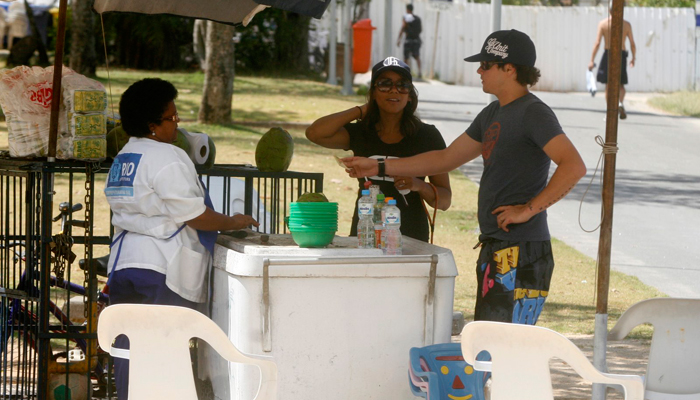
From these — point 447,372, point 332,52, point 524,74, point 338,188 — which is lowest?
point 338,188

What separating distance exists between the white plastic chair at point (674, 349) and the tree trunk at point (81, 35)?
16226 mm

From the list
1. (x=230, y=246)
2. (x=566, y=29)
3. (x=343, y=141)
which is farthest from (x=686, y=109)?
(x=230, y=246)

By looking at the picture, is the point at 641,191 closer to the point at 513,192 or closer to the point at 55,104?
the point at 513,192

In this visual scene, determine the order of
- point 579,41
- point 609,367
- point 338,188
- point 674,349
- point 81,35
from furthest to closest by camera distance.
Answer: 1. point 579,41
2. point 81,35
3. point 338,188
4. point 609,367
5. point 674,349

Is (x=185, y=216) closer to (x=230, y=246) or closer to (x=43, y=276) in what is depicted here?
(x=230, y=246)

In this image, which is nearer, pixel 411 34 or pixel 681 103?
pixel 681 103

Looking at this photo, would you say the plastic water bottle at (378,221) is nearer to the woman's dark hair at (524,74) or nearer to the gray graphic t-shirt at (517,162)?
the gray graphic t-shirt at (517,162)

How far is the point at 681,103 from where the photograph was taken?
19.6m

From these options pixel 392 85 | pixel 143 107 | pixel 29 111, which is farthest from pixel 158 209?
pixel 392 85

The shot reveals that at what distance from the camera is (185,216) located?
12.6 ft

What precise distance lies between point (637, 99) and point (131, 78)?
1181 centimetres

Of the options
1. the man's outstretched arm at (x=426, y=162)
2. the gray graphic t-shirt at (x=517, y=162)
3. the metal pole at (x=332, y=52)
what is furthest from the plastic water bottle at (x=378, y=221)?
the metal pole at (x=332, y=52)

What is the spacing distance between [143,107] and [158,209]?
45 centimetres

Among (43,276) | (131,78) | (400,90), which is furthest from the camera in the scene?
(131,78)
